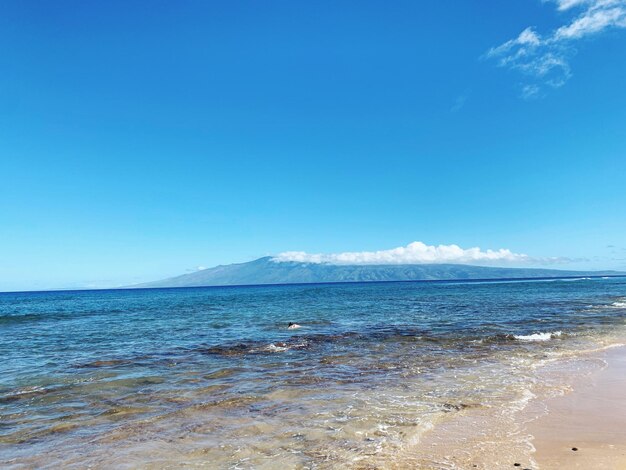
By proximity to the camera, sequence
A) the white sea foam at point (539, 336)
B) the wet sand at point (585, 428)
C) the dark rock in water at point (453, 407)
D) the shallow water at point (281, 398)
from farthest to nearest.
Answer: the white sea foam at point (539, 336), the dark rock in water at point (453, 407), the shallow water at point (281, 398), the wet sand at point (585, 428)

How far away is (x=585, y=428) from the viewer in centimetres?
912

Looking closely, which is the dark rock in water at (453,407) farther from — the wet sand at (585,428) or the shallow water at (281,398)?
the wet sand at (585,428)

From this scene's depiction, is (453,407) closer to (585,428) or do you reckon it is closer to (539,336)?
(585,428)

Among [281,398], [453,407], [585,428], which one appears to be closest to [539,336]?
[453,407]

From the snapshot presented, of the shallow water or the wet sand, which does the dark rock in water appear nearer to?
the shallow water

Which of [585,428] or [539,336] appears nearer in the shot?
[585,428]

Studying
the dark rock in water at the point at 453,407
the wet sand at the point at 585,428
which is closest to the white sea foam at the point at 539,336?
the wet sand at the point at 585,428

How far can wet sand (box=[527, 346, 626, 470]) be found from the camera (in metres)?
7.41

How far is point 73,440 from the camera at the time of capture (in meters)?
9.38

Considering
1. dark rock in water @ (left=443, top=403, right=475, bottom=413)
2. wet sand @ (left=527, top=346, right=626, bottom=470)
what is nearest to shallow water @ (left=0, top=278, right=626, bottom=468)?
dark rock in water @ (left=443, top=403, right=475, bottom=413)

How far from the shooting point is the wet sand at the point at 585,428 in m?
7.41

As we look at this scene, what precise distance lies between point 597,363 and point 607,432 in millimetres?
9252

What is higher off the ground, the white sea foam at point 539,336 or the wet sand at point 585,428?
the wet sand at point 585,428

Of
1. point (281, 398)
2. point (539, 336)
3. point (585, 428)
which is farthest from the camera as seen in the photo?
point (539, 336)
